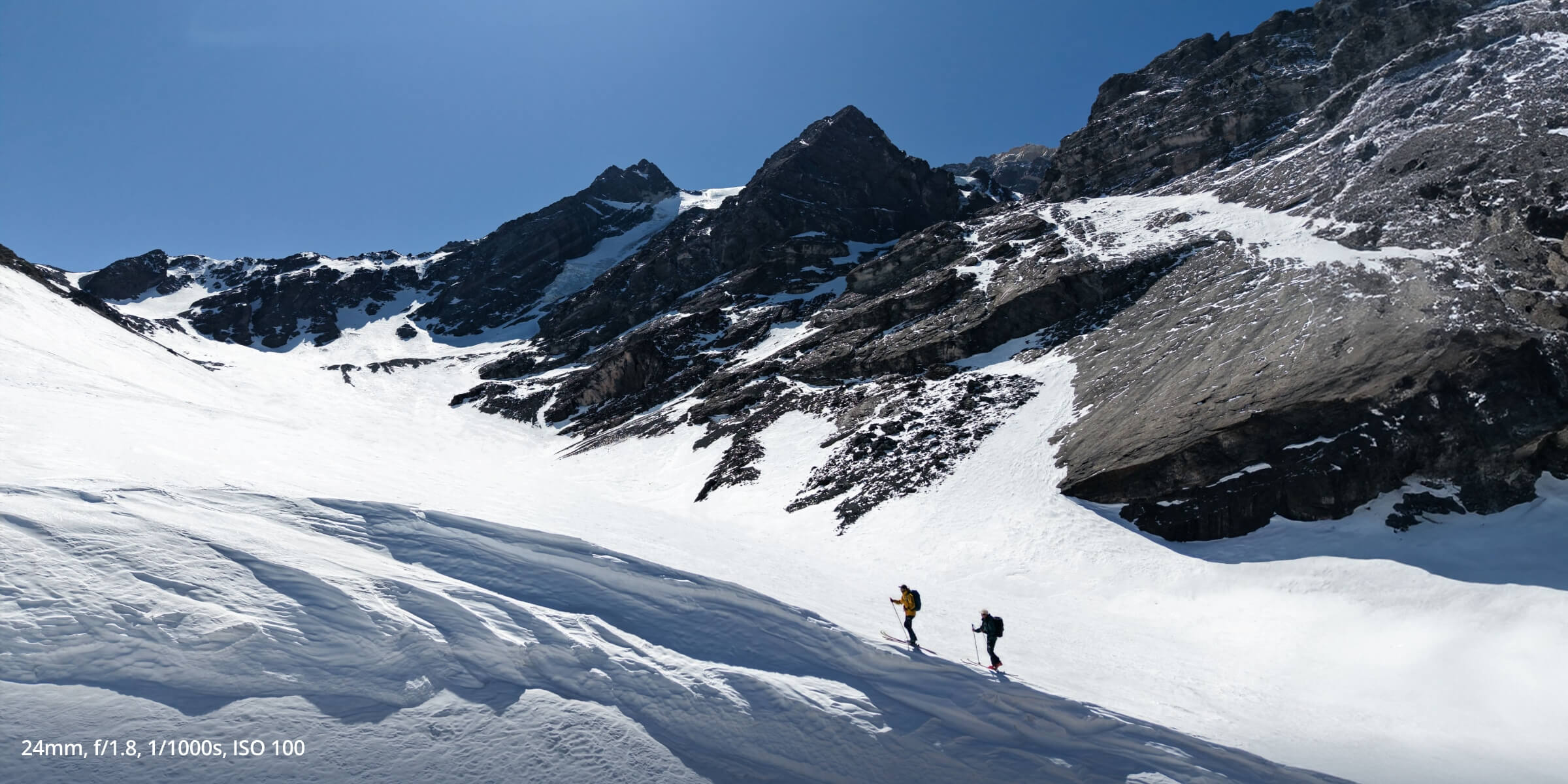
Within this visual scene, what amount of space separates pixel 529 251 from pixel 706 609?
472 feet

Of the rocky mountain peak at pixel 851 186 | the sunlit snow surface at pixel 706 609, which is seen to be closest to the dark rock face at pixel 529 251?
the rocky mountain peak at pixel 851 186

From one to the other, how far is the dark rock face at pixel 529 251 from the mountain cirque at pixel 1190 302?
50.3ft

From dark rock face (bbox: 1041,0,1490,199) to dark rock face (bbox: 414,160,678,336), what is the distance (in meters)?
96.8

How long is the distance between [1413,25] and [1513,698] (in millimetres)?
75736

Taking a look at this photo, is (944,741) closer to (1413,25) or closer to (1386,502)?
(1386,502)

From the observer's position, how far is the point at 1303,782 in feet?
29.8

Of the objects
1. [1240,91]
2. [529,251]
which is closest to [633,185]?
[529,251]

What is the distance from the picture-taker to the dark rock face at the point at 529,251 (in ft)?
401

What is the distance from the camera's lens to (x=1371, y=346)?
23906mm

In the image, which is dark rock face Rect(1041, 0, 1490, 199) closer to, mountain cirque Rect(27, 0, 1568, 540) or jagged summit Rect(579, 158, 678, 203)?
mountain cirque Rect(27, 0, 1568, 540)

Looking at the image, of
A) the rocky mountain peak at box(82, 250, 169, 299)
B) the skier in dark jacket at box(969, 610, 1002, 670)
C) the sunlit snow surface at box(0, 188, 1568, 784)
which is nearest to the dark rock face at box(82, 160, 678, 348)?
the rocky mountain peak at box(82, 250, 169, 299)

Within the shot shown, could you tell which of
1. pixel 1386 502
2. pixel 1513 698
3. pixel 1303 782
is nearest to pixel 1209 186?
pixel 1386 502

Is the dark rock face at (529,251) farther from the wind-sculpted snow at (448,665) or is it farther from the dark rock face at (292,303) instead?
the wind-sculpted snow at (448,665)

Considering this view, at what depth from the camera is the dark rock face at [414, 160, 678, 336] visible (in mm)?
122188
